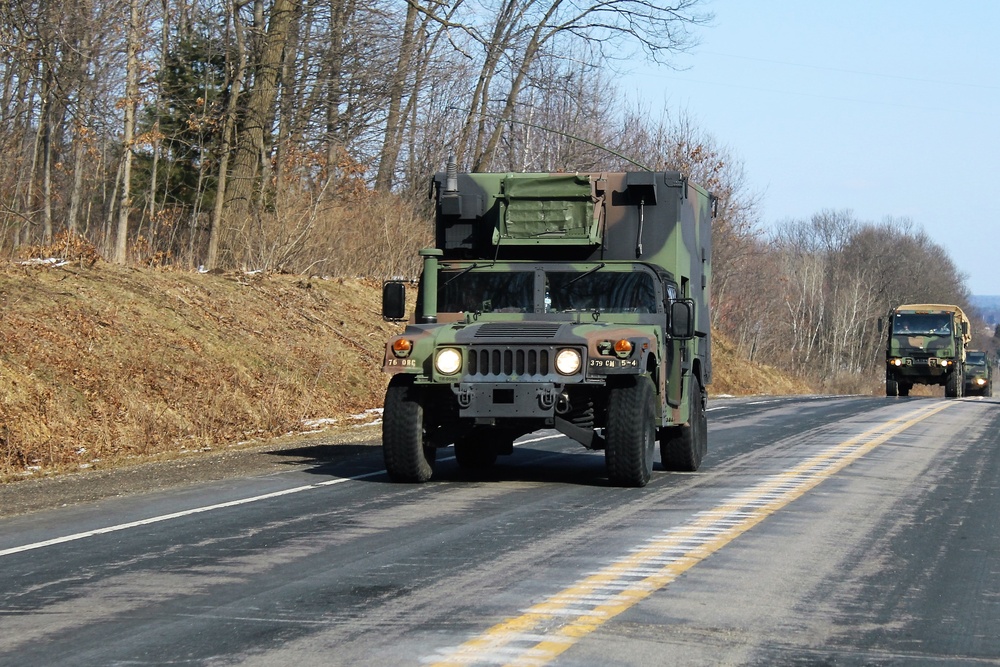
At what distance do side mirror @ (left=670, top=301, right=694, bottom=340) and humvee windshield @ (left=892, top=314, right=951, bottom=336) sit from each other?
34895mm

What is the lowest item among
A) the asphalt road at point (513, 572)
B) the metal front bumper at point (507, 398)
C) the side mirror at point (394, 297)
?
the asphalt road at point (513, 572)

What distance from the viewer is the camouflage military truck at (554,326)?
1145 cm

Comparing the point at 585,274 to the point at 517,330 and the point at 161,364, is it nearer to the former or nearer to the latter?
the point at 517,330

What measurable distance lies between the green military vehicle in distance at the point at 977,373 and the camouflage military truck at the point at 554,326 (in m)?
44.8

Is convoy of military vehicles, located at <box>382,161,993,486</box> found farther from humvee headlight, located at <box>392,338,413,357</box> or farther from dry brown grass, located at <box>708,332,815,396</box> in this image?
dry brown grass, located at <box>708,332,815,396</box>

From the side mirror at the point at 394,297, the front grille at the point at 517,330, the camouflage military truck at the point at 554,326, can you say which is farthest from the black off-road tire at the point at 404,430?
the side mirror at the point at 394,297

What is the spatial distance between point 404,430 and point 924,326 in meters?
36.7

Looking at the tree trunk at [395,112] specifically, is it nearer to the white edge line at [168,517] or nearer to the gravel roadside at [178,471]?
the gravel roadside at [178,471]

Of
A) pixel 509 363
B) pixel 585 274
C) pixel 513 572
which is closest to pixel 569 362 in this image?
pixel 509 363

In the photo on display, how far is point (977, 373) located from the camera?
56156 millimetres

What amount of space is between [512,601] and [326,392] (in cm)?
1631

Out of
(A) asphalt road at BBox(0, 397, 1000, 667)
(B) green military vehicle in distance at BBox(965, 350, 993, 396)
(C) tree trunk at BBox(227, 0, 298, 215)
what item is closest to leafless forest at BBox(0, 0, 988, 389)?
(C) tree trunk at BBox(227, 0, 298, 215)

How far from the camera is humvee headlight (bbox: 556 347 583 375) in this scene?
11383 millimetres

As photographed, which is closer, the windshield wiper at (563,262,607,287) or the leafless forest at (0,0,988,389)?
the windshield wiper at (563,262,607,287)
